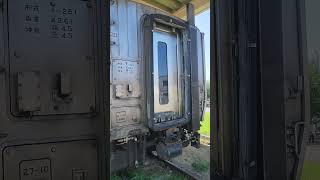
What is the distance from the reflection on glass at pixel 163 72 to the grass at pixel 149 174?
4.03 ft

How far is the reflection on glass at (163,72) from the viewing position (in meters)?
5.49

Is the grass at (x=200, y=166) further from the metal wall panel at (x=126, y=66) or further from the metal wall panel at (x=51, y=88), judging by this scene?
the metal wall panel at (x=51, y=88)

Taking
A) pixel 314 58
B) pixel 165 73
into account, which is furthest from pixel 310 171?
pixel 165 73

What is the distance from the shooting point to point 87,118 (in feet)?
5.21

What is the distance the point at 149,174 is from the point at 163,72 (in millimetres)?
1821

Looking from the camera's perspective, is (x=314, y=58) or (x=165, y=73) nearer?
(x=314, y=58)

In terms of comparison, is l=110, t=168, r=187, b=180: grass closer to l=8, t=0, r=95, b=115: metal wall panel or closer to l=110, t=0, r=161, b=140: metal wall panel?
l=110, t=0, r=161, b=140: metal wall panel

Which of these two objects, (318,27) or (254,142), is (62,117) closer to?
(254,142)

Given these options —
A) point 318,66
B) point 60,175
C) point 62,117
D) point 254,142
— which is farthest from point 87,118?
point 318,66

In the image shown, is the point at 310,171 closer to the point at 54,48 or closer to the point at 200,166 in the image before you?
the point at 54,48

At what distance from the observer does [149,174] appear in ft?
16.7

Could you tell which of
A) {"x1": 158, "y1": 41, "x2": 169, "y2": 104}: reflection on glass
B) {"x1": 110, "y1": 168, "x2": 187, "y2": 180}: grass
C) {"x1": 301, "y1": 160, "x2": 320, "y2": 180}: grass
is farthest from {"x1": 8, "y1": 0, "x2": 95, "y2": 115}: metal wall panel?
{"x1": 158, "y1": 41, "x2": 169, "y2": 104}: reflection on glass

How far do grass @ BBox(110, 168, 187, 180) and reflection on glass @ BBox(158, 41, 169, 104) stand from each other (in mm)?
1229

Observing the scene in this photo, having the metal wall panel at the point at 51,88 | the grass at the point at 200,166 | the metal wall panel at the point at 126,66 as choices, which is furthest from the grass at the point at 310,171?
the grass at the point at 200,166
